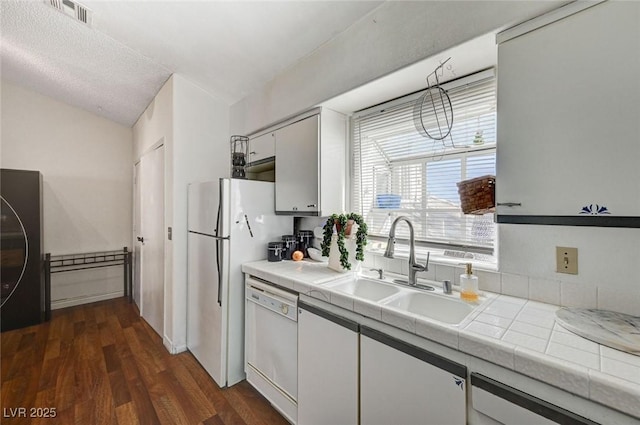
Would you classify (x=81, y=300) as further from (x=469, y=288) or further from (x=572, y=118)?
(x=572, y=118)

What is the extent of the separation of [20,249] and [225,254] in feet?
9.40

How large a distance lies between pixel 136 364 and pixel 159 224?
1336 millimetres

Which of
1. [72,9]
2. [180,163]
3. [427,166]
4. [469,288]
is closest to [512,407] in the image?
[469,288]

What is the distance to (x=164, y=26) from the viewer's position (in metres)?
2.02

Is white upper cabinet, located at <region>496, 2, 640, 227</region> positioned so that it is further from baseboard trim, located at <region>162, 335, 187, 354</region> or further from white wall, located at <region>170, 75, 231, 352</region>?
baseboard trim, located at <region>162, 335, 187, 354</region>

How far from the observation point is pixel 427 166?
6.12ft

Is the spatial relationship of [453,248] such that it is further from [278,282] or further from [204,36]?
[204,36]

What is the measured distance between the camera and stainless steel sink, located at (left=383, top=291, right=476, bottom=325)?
138 cm

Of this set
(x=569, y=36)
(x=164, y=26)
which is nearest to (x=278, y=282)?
(x=569, y=36)

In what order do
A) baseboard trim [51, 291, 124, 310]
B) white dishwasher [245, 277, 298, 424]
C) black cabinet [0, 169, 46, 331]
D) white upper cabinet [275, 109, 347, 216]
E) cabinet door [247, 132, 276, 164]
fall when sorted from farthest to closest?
baseboard trim [51, 291, 124, 310]
black cabinet [0, 169, 46, 331]
cabinet door [247, 132, 276, 164]
white upper cabinet [275, 109, 347, 216]
white dishwasher [245, 277, 298, 424]

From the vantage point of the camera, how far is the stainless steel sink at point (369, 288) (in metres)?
1.67

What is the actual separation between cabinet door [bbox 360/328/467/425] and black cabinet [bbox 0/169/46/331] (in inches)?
159

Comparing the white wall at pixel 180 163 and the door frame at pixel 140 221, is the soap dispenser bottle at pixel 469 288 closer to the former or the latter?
the white wall at pixel 180 163

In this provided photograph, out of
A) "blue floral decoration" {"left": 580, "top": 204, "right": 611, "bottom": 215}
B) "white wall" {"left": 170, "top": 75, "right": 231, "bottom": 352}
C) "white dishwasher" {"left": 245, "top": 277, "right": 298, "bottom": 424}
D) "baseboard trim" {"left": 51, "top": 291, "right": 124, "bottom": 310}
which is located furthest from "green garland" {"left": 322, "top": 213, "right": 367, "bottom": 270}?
"baseboard trim" {"left": 51, "top": 291, "right": 124, "bottom": 310}
